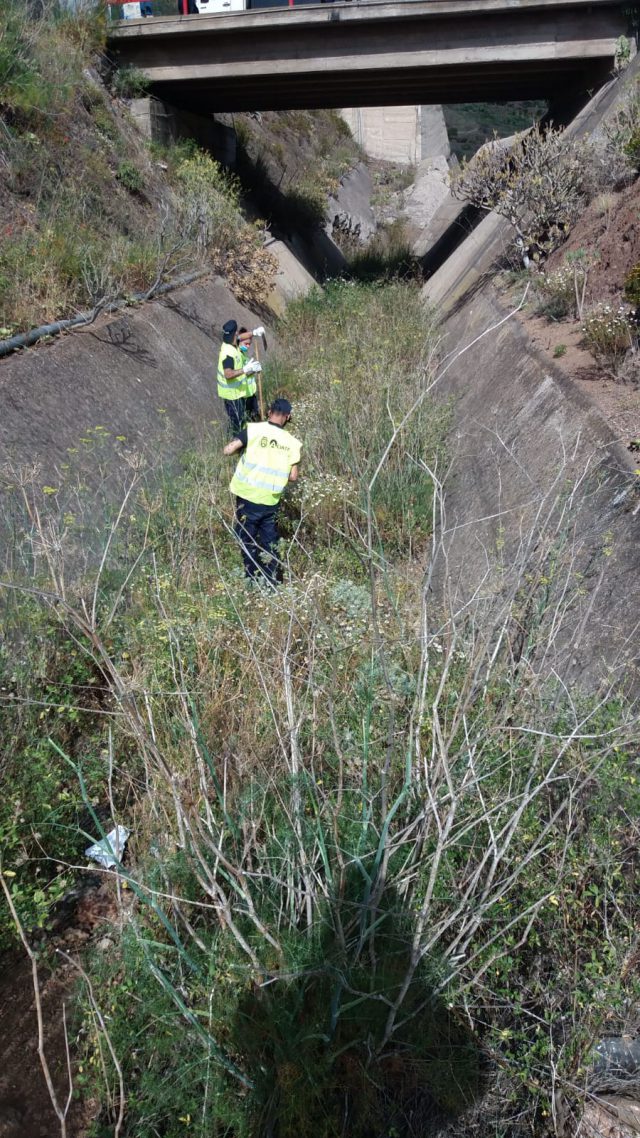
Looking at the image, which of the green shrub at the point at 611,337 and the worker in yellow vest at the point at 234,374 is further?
the worker in yellow vest at the point at 234,374

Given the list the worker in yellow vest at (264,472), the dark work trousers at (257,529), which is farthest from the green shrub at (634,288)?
the dark work trousers at (257,529)

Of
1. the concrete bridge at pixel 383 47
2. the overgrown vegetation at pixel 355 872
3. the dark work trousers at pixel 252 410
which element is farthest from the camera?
the concrete bridge at pixel 383 47

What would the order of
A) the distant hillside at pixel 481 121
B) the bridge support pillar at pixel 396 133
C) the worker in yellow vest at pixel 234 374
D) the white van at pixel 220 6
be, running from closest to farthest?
1. the worker in yellow vest at pixel 234 374
2. the white van at pixel 220 6
3. the bridge support pillar at pixel 396 133
4. the distant hillside at pixel 481 121

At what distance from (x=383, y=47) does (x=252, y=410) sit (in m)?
8.76

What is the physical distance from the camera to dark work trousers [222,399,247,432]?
9023mm

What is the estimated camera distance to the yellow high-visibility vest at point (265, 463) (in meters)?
6.21

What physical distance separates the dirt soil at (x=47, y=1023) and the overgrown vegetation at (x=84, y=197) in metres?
5.45

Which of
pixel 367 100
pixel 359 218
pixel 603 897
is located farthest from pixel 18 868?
pixel 359 218

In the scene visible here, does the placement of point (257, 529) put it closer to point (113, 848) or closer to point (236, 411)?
point (236, 411)

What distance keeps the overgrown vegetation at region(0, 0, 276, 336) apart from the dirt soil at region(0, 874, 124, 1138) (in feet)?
17.9

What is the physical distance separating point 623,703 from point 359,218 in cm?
2461

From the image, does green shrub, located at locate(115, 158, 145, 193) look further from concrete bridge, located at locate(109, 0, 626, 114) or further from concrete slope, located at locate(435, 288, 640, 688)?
concrete slope, located at locate(435, 288, 640, 688)

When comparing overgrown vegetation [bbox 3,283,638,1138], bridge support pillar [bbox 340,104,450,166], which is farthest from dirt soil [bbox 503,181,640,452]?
bridge support pillar [bbox 340,104,450,166]

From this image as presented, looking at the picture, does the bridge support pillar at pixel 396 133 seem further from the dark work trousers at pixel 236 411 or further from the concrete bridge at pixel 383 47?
the dark work trousers at pixel 236 411
